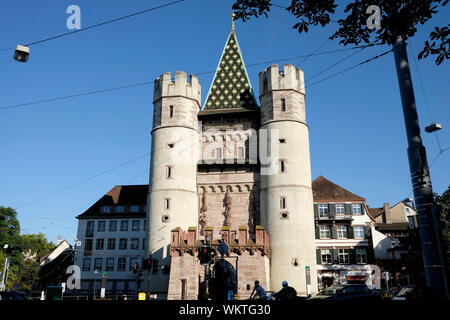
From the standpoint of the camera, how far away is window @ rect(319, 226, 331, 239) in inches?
1657

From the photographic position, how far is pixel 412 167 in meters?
6.98

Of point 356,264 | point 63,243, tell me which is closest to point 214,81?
point 356,264

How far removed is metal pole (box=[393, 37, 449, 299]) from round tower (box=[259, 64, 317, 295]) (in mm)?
24282

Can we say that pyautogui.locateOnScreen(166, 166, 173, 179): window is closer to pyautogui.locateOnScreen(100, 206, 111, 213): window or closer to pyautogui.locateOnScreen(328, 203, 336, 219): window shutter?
pyautogui.locateOnScreen(328, 203, 336, 219): window shutter

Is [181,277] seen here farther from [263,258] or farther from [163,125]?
[163,125]

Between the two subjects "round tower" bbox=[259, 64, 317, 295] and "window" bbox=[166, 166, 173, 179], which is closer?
"round tower" bbox=[259, 64, 317, 295]

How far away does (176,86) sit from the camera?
35.8 metres

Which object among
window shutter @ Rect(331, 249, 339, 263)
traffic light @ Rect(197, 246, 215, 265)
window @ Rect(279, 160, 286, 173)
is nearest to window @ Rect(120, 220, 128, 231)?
window shutter @ Rect(331, 249, 339, 263)

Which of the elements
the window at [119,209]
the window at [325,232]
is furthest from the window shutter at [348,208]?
the window at [119,209]

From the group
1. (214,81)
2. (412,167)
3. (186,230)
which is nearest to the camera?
(412,167)

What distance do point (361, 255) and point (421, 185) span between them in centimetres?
3687

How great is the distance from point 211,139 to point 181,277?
12960mm

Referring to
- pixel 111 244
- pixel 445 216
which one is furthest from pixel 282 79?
pixel 111 244
